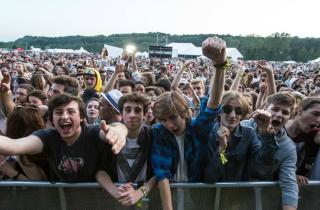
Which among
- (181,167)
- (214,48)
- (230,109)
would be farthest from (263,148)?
(214,48)

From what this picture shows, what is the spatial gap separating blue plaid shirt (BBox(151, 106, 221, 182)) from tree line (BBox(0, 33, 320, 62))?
8668cm

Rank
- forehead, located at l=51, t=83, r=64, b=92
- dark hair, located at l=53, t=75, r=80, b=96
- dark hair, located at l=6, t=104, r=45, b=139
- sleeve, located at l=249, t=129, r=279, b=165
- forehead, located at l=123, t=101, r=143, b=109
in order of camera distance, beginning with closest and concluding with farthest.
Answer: sleeve, located at l=249, t=129, r=279, b=165 → forehead, located at l=123, t=101, r=143, b=109 → dark hair, located at l=6, t=104, r=45, b=139 → dark hair, located at l=53, t=75, r=80, b=96 → forehead, located at l=51, t=83, r=64, b=92

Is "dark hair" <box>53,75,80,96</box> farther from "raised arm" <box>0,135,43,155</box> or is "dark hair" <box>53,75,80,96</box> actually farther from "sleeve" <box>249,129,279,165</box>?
"sleeve" <box>249,129,279,165</box>

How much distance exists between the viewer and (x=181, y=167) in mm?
3322

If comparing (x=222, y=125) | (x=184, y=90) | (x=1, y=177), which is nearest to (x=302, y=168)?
(x=222, y=125)

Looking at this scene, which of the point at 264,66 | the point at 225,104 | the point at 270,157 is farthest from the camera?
the point at 264,66

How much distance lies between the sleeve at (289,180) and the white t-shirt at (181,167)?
2.52 ft

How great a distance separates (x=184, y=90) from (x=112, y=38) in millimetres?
143745

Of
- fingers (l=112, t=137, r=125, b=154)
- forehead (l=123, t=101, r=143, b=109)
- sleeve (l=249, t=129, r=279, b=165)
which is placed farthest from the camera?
forehead (l=123, t=101, r=143, b=109)

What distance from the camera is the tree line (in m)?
95.8

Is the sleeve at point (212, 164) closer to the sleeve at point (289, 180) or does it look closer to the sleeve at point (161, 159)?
the sleeve at point (161, 159)

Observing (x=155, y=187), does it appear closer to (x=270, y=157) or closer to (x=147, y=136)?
(x=147, y=136)

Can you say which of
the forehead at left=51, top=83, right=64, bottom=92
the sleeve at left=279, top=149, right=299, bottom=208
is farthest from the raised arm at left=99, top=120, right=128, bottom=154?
the forehead at left=51, top=83, right=64, bottom=92

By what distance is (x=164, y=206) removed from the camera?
3.15 metres
